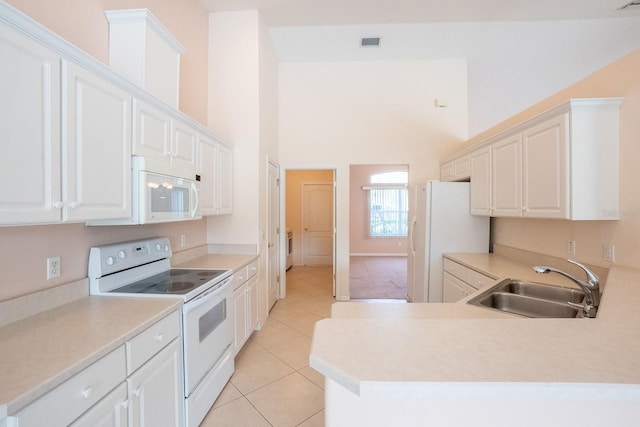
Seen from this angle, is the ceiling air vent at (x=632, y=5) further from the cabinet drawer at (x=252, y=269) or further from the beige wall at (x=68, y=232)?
the cabinet drawer at (x=252, y=269)

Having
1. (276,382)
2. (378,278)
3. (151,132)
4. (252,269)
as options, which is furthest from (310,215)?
(151,132)

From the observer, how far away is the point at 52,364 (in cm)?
89

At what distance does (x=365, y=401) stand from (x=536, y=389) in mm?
494

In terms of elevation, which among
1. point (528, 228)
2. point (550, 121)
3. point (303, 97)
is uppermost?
point (303, 97)

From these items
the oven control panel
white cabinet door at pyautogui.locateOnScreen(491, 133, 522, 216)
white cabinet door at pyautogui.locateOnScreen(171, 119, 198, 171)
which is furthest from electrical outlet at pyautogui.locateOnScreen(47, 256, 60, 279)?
white cabinet door at pyautogui.locateOnScreen(491, 133, 522, 216)

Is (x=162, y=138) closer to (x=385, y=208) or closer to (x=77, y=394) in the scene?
(x=77, y=394)

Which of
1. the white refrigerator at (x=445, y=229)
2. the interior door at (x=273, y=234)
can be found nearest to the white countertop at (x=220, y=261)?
the interior door at (x=273, y=234)

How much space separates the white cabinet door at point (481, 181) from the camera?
110 inches

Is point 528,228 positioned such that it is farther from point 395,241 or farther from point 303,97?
point 395,241

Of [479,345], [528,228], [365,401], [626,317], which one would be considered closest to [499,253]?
[528,228]

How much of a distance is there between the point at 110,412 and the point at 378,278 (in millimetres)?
4905

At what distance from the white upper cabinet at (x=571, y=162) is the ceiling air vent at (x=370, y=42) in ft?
7.51

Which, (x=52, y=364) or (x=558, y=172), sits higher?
(x=558, y=172)

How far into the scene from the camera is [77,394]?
917mm
